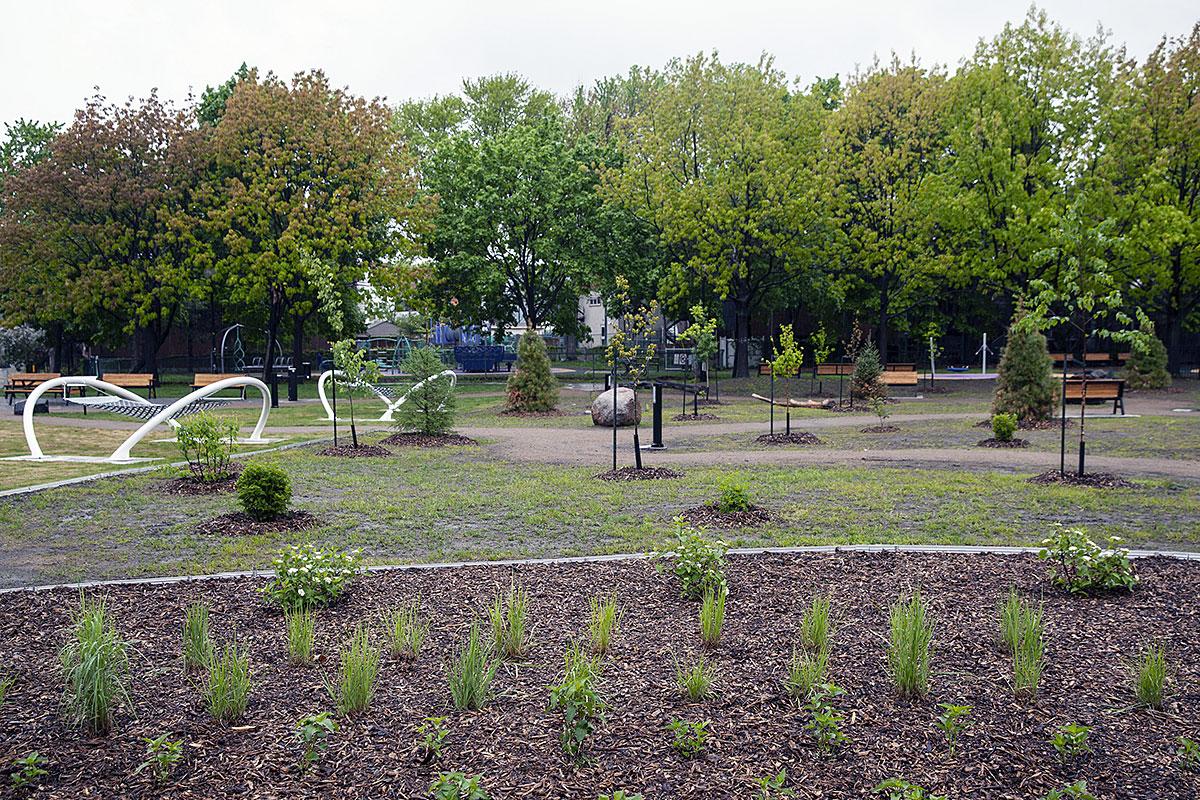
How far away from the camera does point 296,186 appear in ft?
92.1

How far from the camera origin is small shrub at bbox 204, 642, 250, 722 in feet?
12.3

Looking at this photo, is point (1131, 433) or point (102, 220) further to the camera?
point (102, 220)

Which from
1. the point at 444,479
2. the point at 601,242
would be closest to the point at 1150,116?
the point at 601,242

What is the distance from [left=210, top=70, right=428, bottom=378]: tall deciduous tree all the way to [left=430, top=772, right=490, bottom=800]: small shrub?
2493cm

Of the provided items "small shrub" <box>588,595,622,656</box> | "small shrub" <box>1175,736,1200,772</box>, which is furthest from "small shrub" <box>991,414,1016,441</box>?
"small shrub" <box>1175,736,1200,772</box>

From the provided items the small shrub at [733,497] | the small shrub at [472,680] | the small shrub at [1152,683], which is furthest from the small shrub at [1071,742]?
Answer: the small shrub at [733,497]

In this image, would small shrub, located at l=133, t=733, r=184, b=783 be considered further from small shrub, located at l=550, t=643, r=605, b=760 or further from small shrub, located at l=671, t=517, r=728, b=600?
small shrub, located at l=671, t=517, r=728, b=600

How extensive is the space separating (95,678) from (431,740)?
1450mm

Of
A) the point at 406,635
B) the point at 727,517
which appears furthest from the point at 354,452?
the point at 406,635

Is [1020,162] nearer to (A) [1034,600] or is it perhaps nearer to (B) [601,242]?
(B) [601,242]

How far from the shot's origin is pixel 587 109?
5047 centimetres

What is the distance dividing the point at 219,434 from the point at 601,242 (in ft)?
76.6

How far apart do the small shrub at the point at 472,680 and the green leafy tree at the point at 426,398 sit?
10.7 m

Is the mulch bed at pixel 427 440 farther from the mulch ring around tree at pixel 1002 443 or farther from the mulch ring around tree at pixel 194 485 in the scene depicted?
the mulch ring around tree at pixel 1002 443
